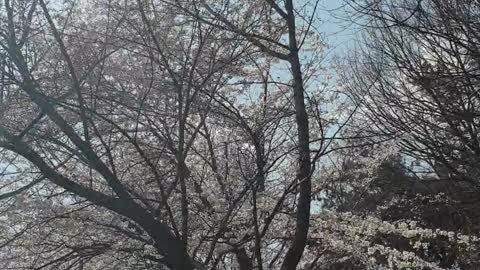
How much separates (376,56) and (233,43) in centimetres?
324

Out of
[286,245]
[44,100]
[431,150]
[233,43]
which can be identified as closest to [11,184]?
[44,100]

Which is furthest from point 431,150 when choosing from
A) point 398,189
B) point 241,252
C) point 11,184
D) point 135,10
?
point 11,184

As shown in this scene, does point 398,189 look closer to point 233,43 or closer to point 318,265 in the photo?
point 318,265

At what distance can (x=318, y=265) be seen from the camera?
23.4 feet

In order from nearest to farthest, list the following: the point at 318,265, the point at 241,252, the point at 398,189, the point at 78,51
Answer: the point at 78,51, the point at 241,252, the point at 318,265, the point at 398,189

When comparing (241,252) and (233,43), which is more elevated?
(233,43)

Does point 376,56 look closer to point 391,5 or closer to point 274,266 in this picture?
point 391,5

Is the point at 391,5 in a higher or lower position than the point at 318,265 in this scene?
higher

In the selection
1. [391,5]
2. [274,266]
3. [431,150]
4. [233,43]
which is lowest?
[274,266]

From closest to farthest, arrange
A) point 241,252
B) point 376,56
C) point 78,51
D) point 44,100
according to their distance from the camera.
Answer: point 44,100 → point 78,51 → point 241,252 → point 376,56

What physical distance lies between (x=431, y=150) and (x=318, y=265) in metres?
2.31

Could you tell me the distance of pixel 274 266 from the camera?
626 cm

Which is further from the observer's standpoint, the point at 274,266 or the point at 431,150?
the point at 431,150

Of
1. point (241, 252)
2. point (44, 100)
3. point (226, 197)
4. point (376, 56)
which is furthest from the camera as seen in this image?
A: point (376, 56)
